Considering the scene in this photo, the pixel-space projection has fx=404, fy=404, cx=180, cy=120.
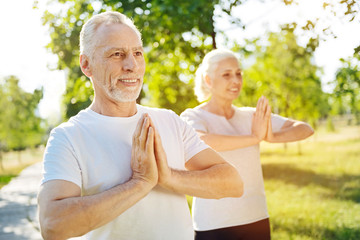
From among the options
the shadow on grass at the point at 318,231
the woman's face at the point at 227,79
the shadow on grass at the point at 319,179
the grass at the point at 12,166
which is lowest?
the grass at the point at 12,166

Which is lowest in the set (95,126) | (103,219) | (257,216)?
(257,216)

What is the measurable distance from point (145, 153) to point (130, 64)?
0.50m

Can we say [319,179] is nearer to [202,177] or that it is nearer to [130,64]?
[202,177]

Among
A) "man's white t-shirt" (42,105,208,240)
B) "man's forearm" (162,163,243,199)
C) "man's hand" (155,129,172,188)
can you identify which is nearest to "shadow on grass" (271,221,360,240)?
→ "man's forearm" (162,163,243,199)

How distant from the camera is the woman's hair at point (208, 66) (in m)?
3.61

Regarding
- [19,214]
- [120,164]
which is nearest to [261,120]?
[120,164]

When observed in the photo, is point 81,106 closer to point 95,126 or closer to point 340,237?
point 340,237

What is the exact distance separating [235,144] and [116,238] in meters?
1.53

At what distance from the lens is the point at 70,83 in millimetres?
11992

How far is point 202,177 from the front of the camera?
2172mm

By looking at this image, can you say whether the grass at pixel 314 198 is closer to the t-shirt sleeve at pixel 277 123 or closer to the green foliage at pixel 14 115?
the t-shirt sleeve at pixel 277 123

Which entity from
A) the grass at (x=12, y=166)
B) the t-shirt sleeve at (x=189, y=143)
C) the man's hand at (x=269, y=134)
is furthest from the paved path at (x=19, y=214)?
the t-shirt sleeve at (x=189, y=143)

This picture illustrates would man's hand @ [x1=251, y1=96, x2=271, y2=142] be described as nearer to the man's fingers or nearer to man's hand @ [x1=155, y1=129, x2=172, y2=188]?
man's hand @ [x1=155, y1=129, x2=172, y2=188]

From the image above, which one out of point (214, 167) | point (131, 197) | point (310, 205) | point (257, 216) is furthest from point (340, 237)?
point (131, 197)
